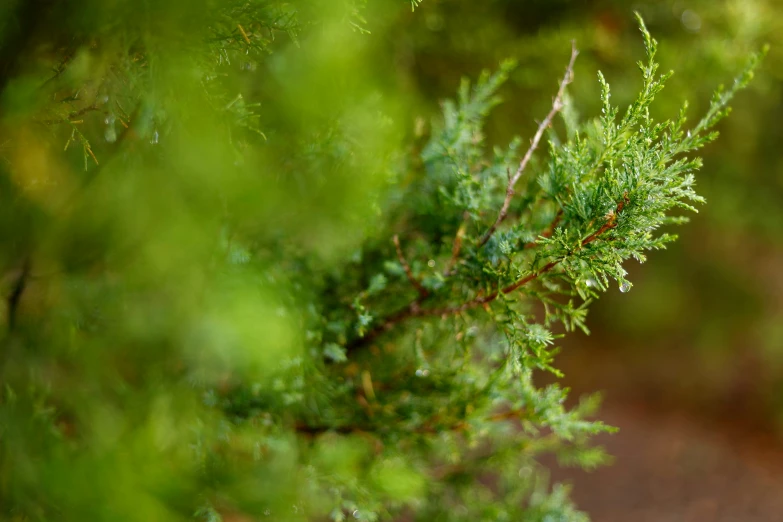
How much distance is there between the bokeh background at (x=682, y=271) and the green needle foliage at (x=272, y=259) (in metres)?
1.03

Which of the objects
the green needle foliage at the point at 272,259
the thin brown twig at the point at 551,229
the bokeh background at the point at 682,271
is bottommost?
the green needle foliage at the point at 272,259

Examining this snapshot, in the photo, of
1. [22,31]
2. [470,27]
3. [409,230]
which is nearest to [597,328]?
[470,27]

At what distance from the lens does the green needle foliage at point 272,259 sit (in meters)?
1.17

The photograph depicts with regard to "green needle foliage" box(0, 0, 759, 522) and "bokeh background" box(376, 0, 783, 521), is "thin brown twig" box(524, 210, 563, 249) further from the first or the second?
"bokeh background" box(376, 0, 783, 521)

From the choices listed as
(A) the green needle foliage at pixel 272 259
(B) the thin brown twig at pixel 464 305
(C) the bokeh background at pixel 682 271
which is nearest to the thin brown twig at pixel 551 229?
(A) the green needle foliage at pixel 272 259

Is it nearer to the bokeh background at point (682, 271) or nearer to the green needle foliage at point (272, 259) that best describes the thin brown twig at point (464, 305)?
the green needle foliage at point (272, 259)

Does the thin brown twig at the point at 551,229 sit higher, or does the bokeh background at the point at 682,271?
the bokeh background at the point at 682,271

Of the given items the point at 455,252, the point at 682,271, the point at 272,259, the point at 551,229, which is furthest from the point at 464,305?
the point at 682,271

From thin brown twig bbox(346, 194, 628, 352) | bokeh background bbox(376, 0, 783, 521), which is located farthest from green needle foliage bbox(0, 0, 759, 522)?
bokeh background bbox(376, 0, 783, 521)

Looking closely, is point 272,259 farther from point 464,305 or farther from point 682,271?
point 682,271

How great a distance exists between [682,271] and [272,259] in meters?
5.33

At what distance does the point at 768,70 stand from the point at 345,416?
9.69 feet

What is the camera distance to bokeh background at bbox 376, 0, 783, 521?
2.68 metres

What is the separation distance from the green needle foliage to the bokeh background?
3.39ft
